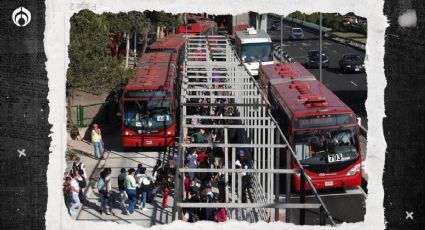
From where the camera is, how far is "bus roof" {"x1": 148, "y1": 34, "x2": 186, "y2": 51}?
28.5 m

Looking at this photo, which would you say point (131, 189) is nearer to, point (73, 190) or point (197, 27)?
point (73, 190)

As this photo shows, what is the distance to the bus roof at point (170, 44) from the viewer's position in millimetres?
28470

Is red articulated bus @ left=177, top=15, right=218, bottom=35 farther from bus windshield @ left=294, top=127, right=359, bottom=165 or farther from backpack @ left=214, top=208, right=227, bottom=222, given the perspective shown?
backpack @ left=214, top=208, right=227, bottom=222

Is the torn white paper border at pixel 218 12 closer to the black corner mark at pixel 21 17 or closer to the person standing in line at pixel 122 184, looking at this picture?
the black corner mark at pixel 21 17

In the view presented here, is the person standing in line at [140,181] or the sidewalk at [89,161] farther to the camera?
the sidewalk at [89,161]

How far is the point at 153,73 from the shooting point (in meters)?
23.0

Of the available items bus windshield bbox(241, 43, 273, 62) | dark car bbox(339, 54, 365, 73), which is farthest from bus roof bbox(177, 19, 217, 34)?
dark car bbox(339, 54, 365, 73)

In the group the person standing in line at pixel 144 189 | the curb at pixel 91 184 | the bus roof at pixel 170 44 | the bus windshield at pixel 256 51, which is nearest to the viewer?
the curb at pixel 91 184

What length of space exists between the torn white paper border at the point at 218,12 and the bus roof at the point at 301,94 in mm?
10260

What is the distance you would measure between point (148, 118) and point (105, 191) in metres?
7.52

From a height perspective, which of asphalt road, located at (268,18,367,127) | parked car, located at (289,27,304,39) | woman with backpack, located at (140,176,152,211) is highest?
parked car, located at (289,27,304,39)

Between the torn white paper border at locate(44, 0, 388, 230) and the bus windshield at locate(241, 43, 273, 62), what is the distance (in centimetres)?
3024

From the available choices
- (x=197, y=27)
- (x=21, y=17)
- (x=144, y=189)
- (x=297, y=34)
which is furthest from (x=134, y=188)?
(x=297, y=34)

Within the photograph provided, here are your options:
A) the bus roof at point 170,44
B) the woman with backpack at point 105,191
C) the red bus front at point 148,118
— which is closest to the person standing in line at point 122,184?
the woman with backpack at point 105,191
